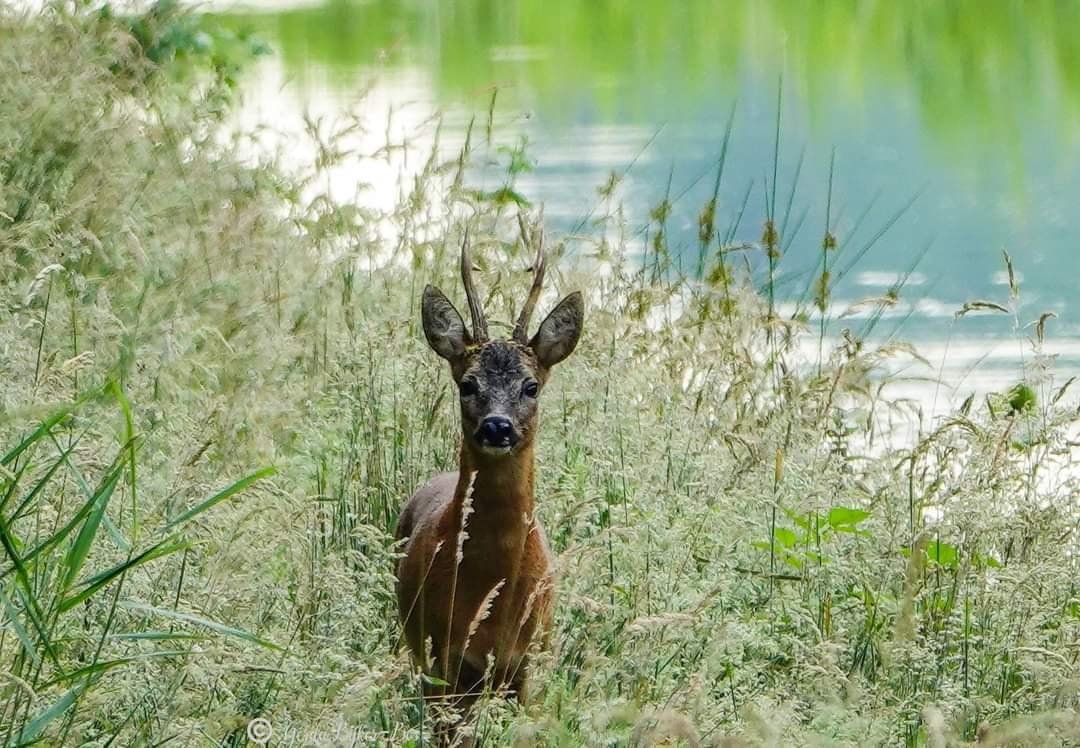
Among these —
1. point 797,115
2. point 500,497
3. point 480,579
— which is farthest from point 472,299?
point 797,115

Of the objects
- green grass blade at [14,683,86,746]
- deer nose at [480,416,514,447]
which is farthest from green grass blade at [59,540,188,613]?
deer nose at [480,416,514,447]

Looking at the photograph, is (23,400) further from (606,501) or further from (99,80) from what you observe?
(99,80)

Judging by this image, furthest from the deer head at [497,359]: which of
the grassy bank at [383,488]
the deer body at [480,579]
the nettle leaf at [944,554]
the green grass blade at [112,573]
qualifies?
the green grass blade at [112,573]

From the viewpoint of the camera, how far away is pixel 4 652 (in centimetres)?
327

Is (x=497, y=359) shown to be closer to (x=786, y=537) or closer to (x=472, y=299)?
(x=472, y=299)

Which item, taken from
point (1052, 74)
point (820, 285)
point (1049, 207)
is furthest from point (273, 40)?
point (820, 285)

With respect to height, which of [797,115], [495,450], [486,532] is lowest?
[797,115]

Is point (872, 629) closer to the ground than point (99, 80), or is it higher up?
closer to the ground

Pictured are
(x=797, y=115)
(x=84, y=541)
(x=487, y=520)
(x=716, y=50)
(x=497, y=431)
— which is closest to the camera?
(x=84, y=541)

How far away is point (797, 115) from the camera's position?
48.6 feet

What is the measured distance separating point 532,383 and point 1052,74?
42.8ft

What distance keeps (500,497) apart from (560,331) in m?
0.47

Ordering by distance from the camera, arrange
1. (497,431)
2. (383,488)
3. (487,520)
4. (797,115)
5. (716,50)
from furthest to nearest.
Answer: (716,50)
(797,115)
(383,488)
(487,520)
(497,431)

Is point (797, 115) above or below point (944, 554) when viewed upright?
below
